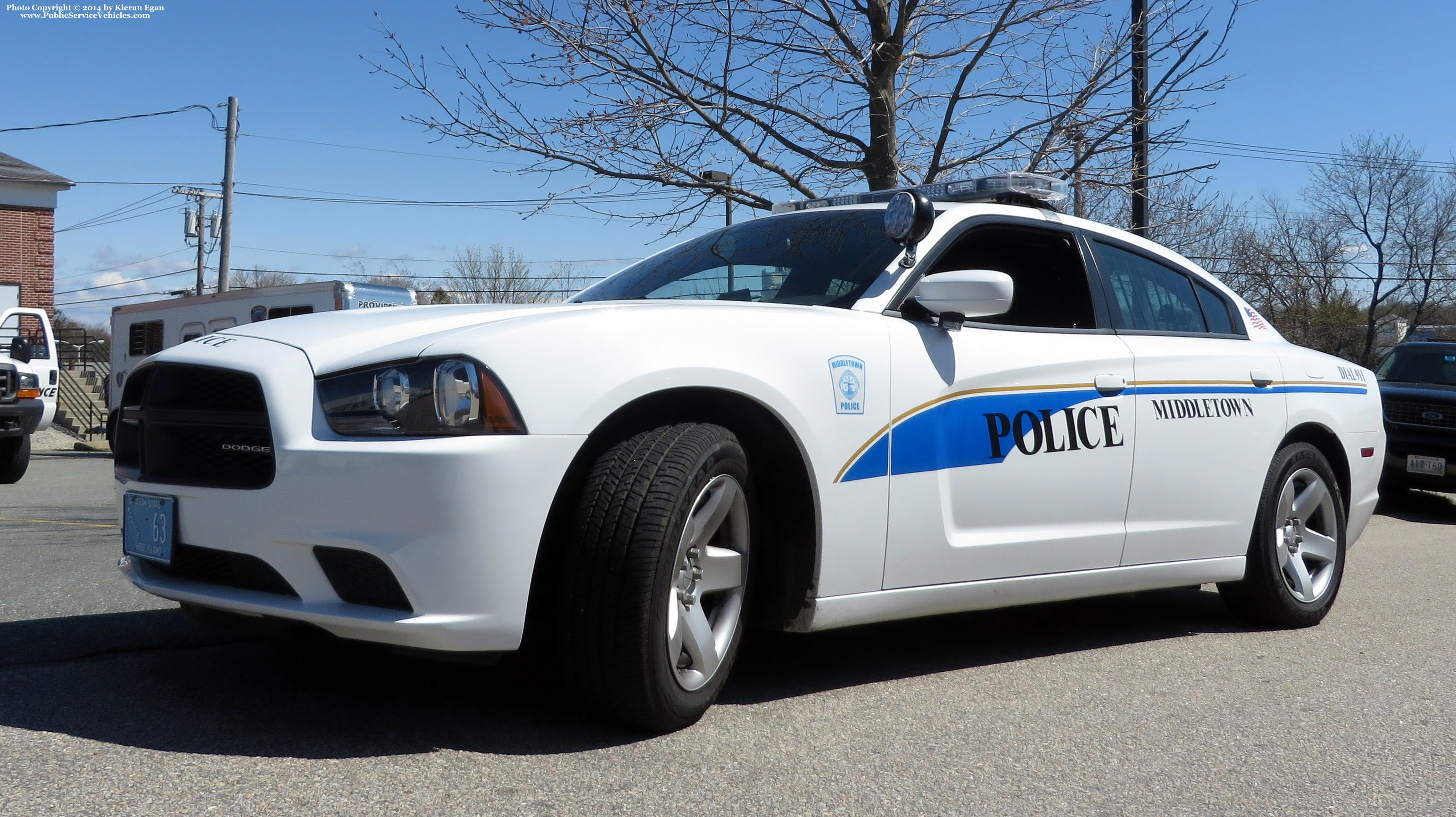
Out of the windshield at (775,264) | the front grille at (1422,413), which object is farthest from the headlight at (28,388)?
the front grille at (1422,413)

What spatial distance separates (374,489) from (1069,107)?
692 centimetres

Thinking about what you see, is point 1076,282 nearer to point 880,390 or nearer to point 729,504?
point 880,390

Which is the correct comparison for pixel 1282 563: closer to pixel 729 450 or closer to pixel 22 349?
pixel 729 450

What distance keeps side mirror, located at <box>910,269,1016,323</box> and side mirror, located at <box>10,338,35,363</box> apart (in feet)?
37.7

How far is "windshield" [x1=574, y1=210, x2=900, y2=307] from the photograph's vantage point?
3896 millimetres

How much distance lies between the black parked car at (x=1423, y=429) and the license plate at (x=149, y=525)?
32.0 ft

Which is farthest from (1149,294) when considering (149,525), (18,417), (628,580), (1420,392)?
(18,417)

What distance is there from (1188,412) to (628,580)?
8.24 feet

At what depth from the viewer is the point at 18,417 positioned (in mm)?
11789

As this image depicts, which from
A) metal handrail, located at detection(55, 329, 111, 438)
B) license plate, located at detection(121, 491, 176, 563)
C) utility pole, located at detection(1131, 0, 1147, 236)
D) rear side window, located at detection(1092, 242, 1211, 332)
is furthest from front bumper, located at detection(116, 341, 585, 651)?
metal handrail, located at detection(55, 329, 111, 438)

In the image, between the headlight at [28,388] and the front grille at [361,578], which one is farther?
the headlight at [28,388]

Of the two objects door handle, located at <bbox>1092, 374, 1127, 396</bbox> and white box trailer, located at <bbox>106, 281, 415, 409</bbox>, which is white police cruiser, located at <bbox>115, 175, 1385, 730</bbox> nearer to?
door handle, located at <bbox>1092, 374, 1127, 396</bbox>

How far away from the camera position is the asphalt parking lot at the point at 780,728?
269 cm

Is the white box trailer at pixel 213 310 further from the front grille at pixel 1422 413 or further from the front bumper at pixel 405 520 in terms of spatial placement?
→ the front bumper at pixel 405 520
